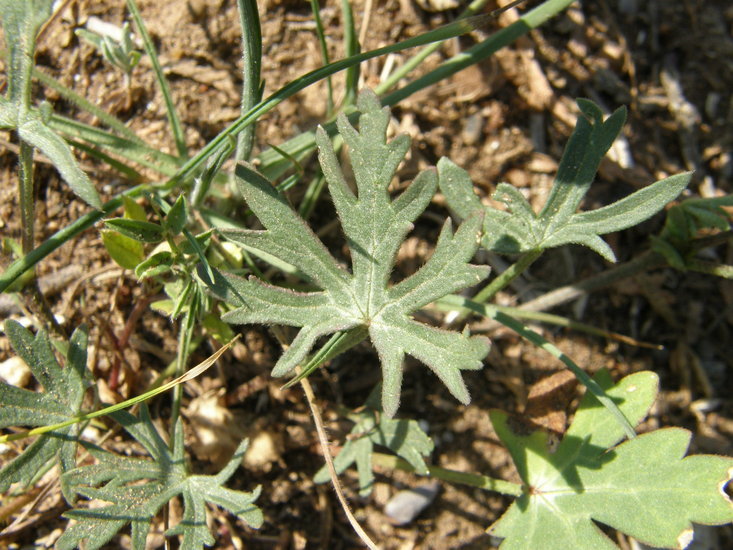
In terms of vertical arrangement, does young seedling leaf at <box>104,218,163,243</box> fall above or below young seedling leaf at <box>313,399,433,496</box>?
above

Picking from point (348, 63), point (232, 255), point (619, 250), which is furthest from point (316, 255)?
point (619, 250)

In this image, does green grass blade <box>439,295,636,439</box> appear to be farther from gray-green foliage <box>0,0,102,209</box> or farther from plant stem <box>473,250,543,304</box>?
gray-green foliage <box>0,0,102,209</box>

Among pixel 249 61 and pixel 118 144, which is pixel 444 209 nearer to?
pixel 249 61

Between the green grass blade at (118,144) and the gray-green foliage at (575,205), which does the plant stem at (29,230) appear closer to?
the green grass blade at (118,144)

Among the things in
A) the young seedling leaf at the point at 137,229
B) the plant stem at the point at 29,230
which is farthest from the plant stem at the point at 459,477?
the plant stem at the point at 29,230

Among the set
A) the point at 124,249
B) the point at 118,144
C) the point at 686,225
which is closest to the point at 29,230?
the point at 124,249

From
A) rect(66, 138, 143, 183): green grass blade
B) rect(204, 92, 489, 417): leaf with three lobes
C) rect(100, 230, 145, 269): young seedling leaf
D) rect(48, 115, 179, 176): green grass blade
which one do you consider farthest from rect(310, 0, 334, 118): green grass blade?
rect(100, 230, 145, 269): young seedling leaf

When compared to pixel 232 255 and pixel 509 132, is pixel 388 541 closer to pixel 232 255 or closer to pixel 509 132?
pixel 232 255

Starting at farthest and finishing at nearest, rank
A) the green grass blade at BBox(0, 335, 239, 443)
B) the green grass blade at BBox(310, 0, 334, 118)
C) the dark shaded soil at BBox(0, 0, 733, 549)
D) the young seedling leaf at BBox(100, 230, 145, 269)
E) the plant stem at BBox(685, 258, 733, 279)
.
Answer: the dark shaded soil at BBox(0, 0, 733, 549), the plant stem at BBox(685, 258, 733, 279), the green grass blade at BBox(310, 0, 334, 118), the young seedling leaf at BBox(100, 230, 145, 269), the green grass blade at BBox(0, 335, 239, 443)
